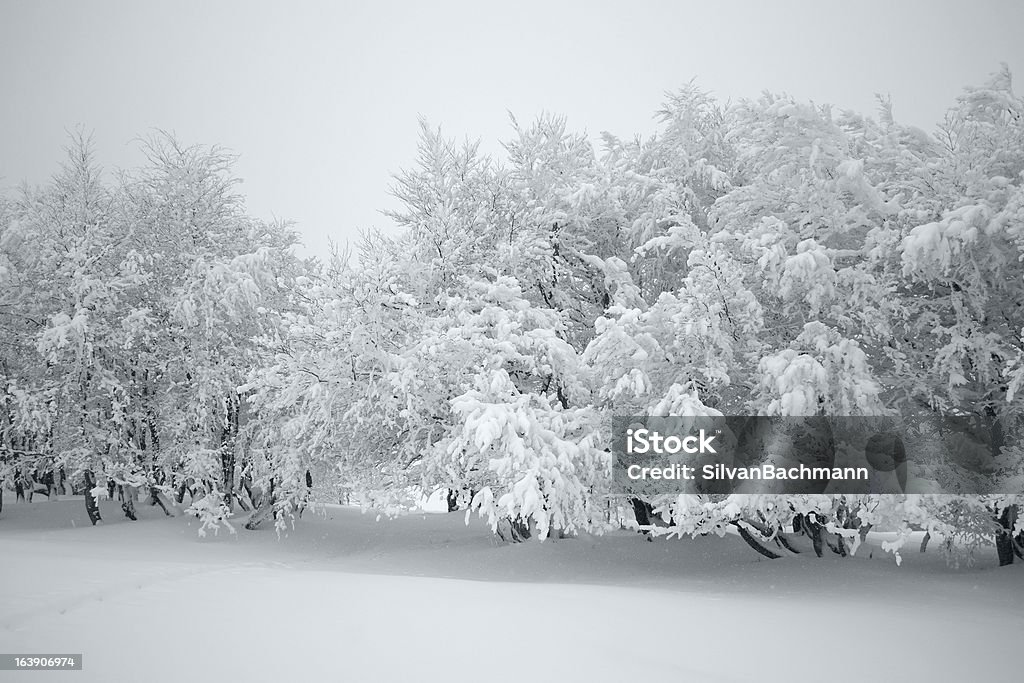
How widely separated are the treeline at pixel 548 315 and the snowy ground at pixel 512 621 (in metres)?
1.11

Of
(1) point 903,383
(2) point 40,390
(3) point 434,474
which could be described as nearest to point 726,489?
(1) point 903,383

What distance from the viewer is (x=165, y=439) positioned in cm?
1672

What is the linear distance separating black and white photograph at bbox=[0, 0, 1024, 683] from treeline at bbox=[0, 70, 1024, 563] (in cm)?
8

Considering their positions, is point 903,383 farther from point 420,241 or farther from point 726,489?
point 420,241

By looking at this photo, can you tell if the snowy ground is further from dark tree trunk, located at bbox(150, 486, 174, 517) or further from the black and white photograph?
dark tree trunk, located at bbox(150, 486, 174, 517)

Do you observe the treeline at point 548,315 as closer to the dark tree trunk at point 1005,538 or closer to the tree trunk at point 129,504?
the dark tree trunk at point 1005,538

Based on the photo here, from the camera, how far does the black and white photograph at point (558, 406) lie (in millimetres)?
6648

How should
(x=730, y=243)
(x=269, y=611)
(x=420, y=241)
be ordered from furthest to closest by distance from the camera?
(x=420, y=241) < (x=730, y=243) < (x=269, y=611)

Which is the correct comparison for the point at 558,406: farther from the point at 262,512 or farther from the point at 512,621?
the point at 262,512

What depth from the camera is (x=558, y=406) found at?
38.7 feet

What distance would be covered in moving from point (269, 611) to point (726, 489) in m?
6.74

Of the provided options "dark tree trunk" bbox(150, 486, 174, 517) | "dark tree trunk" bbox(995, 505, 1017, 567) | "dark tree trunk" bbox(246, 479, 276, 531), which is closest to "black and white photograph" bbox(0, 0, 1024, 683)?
"dark tree trunk" bbox(995, 505, 1017, 567)

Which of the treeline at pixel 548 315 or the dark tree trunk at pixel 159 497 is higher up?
the treeline at pixel 548 315

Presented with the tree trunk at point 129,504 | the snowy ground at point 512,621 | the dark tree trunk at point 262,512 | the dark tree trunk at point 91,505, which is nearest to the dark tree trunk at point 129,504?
the tree trunk at point 129,504
